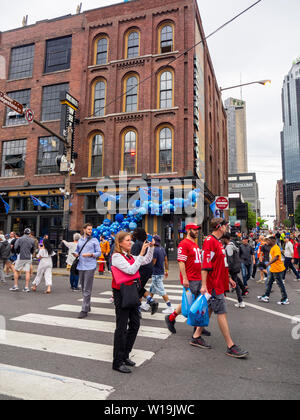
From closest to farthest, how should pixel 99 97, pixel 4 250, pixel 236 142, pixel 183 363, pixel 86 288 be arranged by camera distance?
pixel 183 363 → pixel 86 288 → pixel 4 250 → pixel 99 97 → pixel 236 142

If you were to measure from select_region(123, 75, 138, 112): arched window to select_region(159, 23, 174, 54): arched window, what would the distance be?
2952mm

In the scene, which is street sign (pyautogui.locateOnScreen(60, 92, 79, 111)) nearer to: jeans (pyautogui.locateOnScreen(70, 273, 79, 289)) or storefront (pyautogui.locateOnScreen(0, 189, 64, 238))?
storefront (pyautogui.locateOnScreen(0, 189, 64, 238))

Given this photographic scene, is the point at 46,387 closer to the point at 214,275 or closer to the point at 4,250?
the point at 214,275

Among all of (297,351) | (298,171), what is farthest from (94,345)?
(298,171)

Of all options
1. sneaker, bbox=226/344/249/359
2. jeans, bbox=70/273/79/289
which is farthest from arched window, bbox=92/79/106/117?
sneaker, bbox=226/344/249/359

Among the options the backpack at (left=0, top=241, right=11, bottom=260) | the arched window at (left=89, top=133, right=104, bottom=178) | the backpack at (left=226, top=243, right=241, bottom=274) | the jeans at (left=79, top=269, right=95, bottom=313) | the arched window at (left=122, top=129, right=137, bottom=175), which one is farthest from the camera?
the arched window at (left=89, top=133, right=104, bottom=178)

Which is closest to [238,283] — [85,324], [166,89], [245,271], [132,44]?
[245,271]

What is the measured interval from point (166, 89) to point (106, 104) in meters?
4.76

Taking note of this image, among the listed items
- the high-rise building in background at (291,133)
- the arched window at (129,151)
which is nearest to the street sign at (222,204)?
the arched window at (129,151)

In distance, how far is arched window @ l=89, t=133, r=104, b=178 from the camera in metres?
21.8

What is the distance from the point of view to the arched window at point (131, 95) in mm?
21578

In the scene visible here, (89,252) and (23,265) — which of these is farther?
(23,265)

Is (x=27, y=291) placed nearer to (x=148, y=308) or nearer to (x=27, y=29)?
(x=148, y=308)

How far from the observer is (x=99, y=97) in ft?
73.7
